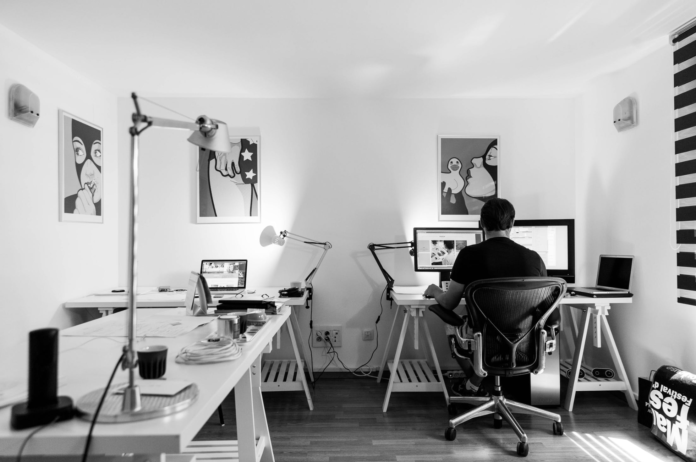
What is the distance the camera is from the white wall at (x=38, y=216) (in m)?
2.29

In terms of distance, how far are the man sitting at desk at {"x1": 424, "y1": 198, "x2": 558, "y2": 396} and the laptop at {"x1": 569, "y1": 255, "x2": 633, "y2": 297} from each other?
673 mm

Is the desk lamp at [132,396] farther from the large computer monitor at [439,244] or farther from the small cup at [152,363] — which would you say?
the large computer monitor at [439,244]

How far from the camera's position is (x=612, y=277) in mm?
2824

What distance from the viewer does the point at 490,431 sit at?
2348 millimetres

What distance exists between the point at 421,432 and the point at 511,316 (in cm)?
86

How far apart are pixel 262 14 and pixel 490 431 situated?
2604 mm

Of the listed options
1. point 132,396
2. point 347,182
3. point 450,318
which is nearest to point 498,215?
point 450,318

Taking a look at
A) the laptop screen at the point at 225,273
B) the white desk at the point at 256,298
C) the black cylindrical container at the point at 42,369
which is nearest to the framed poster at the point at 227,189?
the laptop screen at the point at 225,273

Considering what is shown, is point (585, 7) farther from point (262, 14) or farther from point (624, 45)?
point (262, 14)

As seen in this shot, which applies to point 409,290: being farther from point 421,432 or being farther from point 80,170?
point 80,170

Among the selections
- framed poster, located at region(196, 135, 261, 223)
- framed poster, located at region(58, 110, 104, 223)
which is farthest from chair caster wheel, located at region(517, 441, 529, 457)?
framed poster, located at region(58, 110, 104, 223)

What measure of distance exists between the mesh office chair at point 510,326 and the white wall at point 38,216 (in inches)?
94.6

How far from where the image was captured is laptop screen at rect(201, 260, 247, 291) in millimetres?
3113

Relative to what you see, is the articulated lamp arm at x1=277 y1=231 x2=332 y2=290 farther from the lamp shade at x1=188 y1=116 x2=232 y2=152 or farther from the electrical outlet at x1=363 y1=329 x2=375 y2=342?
the lamp shade at x1=188 y1=116 x2=232 y2=152
